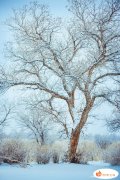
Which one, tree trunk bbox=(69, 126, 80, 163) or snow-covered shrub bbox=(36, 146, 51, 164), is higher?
tree trunk bbox=(69, 126, 80, 163)

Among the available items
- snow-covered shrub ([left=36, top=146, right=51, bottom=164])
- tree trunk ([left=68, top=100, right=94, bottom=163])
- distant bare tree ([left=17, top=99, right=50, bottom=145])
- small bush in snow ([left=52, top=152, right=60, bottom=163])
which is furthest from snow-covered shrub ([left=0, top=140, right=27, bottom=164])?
distant bare tree ([left=17, top=99, right=50, bottom=145])

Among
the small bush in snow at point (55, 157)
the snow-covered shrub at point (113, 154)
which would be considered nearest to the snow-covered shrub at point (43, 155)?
the small bush in snow at point (55, 157)

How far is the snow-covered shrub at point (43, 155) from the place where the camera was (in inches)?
283

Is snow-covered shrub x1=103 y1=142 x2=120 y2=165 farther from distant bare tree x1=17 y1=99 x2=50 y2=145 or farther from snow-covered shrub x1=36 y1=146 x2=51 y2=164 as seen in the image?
distant bare tree x1=17 y1=99 x2=50 y2=145

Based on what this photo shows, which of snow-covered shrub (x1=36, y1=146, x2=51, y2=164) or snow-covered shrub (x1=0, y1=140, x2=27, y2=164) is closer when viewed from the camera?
snow-covered shrub (x1=0, y1=140, x2=27, y2=164)

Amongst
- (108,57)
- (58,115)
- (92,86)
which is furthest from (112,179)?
(58,115)

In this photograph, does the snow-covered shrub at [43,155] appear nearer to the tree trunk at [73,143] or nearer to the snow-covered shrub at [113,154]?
the tree trunk at [73,143]

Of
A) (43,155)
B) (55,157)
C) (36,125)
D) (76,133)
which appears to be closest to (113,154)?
(76,133)

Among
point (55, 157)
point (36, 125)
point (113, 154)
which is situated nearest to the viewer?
point (113, 154)

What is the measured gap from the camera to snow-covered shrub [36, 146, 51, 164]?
7.18 metres

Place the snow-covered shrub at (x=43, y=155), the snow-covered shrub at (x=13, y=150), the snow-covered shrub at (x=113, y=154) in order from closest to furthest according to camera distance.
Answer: the snow-covered shrub at (x=13, y=150) → the snow-covered shrub at (x=113, y=154) → the snow-covered shrub at (x=43, y=155)

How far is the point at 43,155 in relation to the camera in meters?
7.29

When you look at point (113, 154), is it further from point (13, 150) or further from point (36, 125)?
Result: point (36, 125)

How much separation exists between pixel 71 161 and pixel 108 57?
8.40 ft
